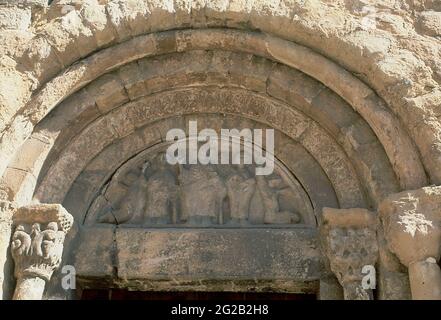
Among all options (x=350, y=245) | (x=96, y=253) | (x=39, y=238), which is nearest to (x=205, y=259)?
(x=96, y=253)

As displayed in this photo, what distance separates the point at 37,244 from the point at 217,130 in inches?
60.9

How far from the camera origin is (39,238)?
4082mm

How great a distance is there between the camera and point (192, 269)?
13.8 feet

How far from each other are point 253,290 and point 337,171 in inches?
38.5

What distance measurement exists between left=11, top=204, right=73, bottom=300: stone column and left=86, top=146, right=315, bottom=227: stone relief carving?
40 centimetres

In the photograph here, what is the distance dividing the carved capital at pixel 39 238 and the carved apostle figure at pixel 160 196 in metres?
0.57

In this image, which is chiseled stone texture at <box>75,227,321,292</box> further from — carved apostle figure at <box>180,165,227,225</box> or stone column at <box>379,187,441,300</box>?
stone column at <box>379,187,441,300</box>

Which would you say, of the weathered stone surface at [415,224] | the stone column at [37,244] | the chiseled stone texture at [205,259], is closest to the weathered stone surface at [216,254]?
the chiseled stone texture at [205,259]

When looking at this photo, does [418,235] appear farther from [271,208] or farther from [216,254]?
[216,254]

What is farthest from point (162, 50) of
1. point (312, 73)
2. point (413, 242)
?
point (413, 242)

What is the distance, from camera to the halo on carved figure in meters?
4.50

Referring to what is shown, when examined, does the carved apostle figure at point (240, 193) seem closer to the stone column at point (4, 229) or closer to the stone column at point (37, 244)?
the stone column at point (37, 244)

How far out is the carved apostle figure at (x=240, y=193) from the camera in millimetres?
4516
